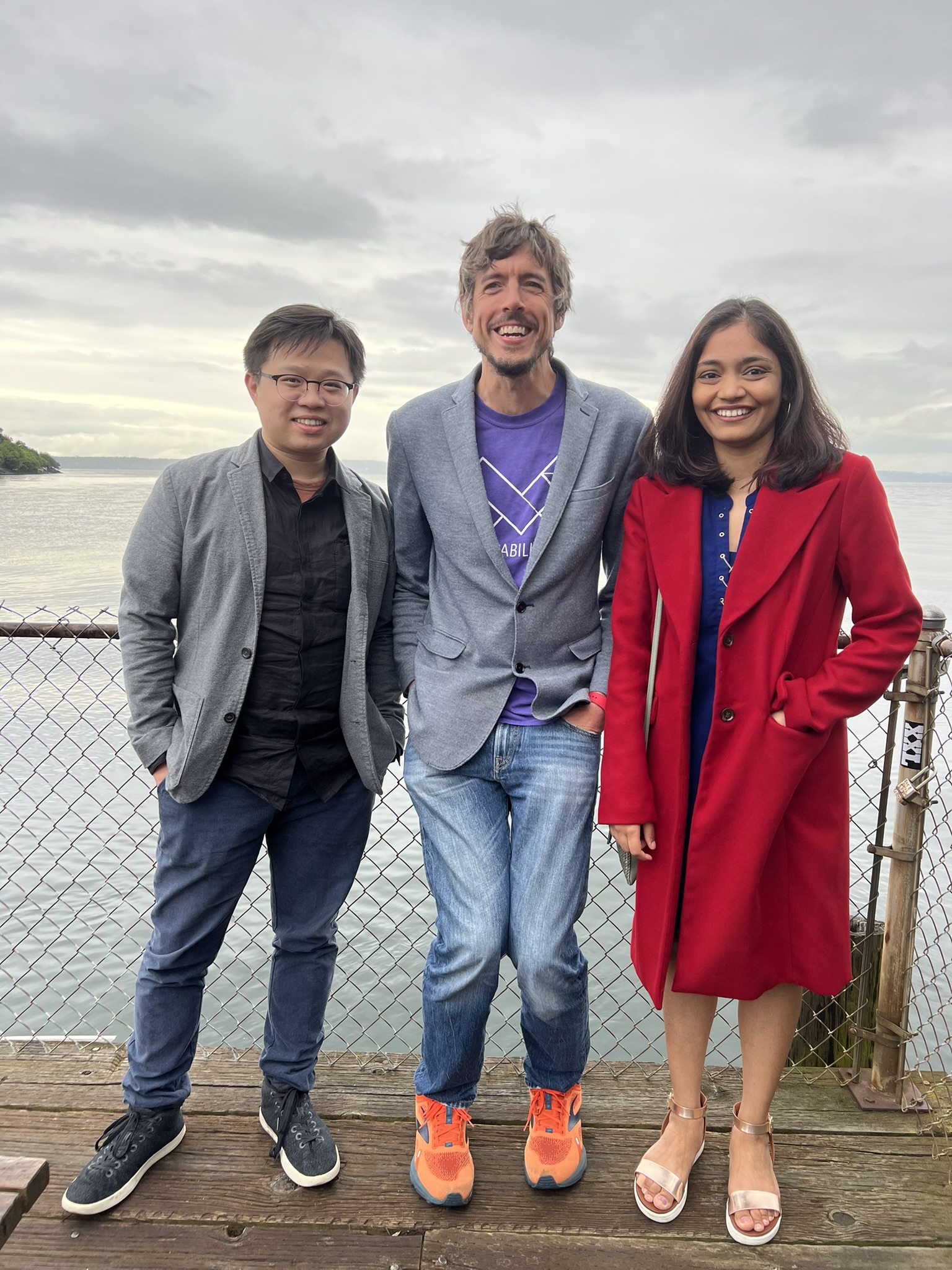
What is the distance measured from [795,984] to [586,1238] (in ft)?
2.48

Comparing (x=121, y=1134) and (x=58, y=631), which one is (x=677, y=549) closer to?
(x=58, y=631)

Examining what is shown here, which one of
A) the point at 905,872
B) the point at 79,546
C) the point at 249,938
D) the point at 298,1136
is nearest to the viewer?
the point at 298,1136

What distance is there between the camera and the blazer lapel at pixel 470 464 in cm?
226

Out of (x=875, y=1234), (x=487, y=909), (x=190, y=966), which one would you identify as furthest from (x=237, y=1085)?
(x=875, y=1234)

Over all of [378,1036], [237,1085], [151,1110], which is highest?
[151,1110]

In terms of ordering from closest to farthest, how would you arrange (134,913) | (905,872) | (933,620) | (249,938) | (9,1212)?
(9,1212) < (933,620) < (905,872) < (249,938) < (134,913)

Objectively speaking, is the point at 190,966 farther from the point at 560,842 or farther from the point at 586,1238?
the point at 586,1238

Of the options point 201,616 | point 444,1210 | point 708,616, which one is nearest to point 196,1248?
point 444,1210

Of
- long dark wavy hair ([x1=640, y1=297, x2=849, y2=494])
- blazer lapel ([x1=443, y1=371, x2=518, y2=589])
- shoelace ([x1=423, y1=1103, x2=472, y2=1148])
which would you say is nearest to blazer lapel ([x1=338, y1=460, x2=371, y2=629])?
blazer lapel ([x1=443, y1=371, x2=518, y2=589])

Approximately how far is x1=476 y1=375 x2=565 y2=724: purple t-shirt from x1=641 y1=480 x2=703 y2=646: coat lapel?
Answer: 0.29 meters

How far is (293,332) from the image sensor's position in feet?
7.18

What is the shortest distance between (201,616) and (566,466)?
97cm

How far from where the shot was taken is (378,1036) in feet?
17.4

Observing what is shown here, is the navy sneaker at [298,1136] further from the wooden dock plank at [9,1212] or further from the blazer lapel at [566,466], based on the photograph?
the blazer lapel at [566,466]
